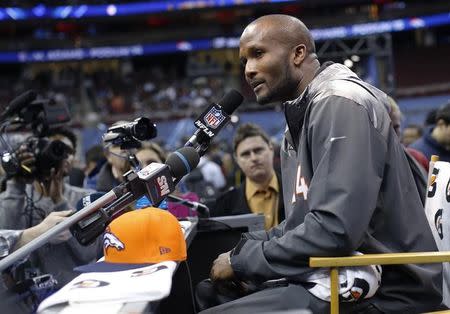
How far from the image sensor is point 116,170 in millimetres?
4809

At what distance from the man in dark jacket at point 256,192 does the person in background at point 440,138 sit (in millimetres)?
1605

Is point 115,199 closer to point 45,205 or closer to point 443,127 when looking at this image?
point 45,205

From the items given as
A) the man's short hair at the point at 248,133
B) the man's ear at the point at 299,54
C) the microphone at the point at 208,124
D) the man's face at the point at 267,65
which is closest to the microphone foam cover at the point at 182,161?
the microphone at the point at 208,124

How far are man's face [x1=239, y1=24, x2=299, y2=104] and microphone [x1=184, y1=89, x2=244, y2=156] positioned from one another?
16 cm

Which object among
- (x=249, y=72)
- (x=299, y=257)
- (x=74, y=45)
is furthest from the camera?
(x=74, y=45)

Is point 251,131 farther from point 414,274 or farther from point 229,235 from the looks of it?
point 414,274

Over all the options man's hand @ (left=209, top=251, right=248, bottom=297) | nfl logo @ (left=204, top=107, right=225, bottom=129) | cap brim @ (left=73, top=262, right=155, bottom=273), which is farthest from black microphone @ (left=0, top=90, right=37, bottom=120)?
cap brim @ (left=73, top=262, right=155, bottom=273)

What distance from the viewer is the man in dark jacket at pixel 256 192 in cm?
480

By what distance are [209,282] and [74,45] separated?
24554 mm

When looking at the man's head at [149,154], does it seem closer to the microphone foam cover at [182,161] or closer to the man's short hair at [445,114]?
the man's short hair at [445,114]

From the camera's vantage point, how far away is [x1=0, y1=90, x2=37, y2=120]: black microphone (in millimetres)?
3859

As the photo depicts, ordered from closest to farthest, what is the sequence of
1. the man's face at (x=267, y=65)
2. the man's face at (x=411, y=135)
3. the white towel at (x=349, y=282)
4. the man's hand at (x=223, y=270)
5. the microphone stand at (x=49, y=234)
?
the microphone stand at (x=49, y=234) < the white towel at (x=349, y=282) < the man's hand at (x=223, y=270) < the man's face at (x=267, y=65) < the man's face at (x=411, y=135)

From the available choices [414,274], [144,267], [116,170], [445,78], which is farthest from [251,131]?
[445,78]

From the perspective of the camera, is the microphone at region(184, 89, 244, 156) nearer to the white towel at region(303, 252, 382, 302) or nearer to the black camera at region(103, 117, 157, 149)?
the black camera at region(103, 117, 157, 149)
